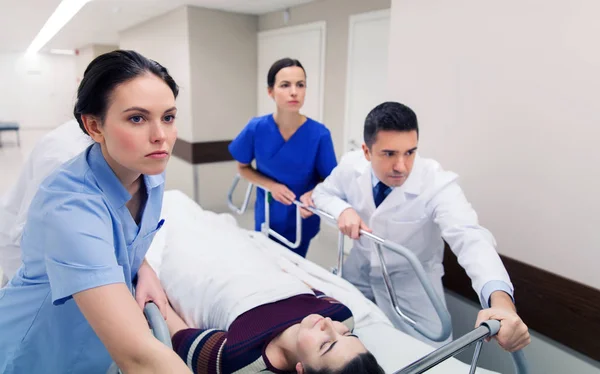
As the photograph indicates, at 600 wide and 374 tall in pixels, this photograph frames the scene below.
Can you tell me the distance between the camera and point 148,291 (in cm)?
121

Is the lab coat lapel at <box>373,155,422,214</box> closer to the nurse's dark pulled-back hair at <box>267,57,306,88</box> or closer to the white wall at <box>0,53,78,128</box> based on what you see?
the nurse's dark pulled-back hair at <box>267,57,306,88</box>

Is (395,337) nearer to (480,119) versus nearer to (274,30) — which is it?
(480,119)

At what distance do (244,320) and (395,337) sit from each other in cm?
56

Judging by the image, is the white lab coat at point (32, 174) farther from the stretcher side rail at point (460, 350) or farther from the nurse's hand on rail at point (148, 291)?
the stretcher side rail at point (460, 350)

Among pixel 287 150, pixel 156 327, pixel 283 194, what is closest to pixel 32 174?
pixel 156 327

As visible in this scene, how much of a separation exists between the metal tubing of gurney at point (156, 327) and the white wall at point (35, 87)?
11116mm

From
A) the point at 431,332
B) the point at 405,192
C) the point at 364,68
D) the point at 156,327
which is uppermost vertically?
the point at 364,68

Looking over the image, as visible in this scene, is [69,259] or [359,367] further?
[359,367]

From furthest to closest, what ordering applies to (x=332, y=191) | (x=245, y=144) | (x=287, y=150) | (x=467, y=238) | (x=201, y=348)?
(x=245, y=144) → (x=287, y=150) → (x=332, y=191) → (x=467, y=238) → (x=201, y=348)

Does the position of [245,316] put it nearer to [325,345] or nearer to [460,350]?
[325,345]

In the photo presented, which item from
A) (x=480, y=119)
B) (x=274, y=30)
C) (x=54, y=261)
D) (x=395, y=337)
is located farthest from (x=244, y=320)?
(x=274, y=30)

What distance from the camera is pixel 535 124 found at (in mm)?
1669

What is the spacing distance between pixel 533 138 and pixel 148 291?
1.61 m

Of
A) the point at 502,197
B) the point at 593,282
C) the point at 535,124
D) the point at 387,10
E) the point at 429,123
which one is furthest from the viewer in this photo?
the point at 387,10
